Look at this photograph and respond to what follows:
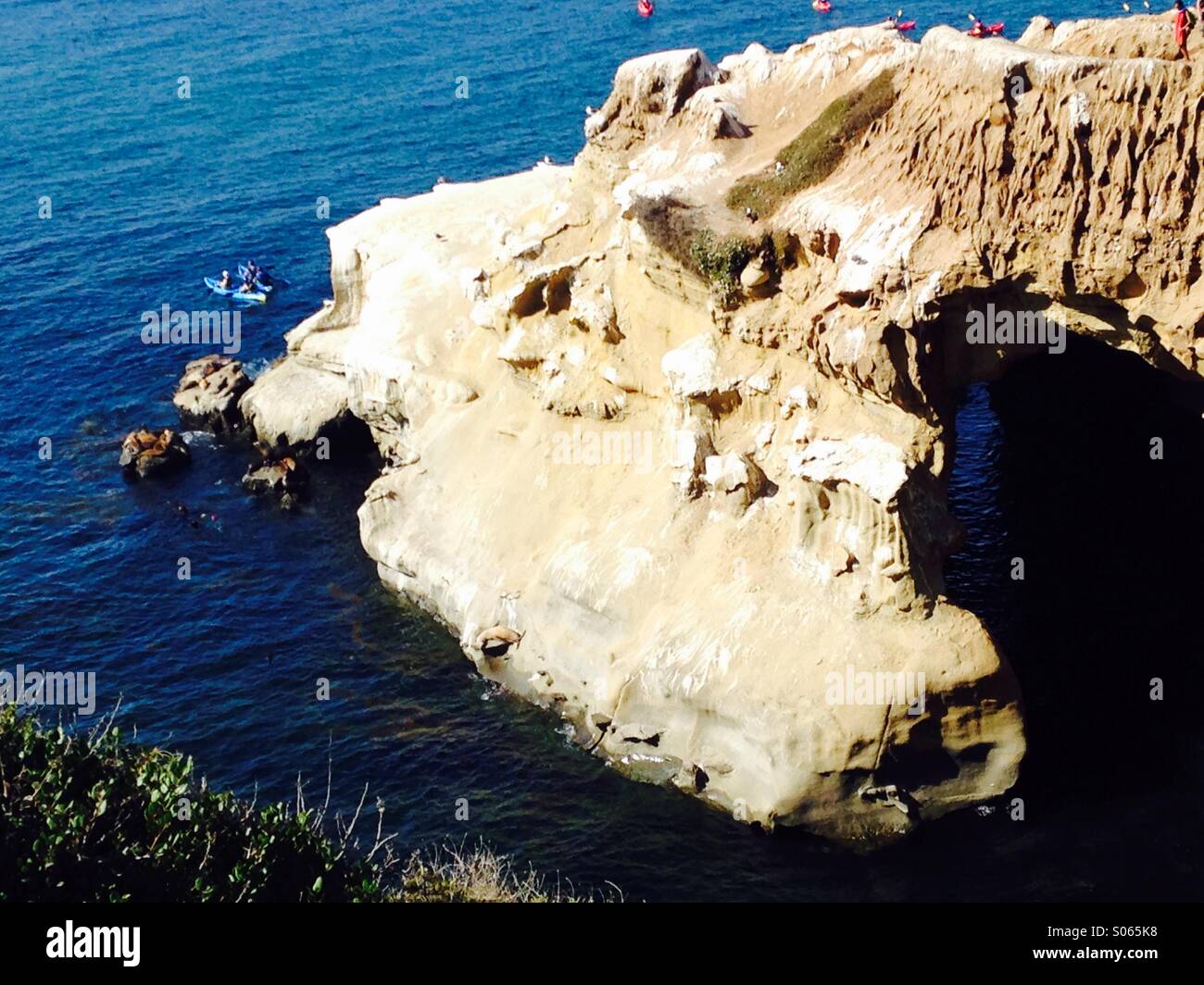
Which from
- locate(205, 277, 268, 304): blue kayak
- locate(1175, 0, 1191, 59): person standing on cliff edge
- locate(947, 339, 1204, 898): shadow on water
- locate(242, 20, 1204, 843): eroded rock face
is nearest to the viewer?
locate(1175, 0, 1191, 59): person standing on cliff edge

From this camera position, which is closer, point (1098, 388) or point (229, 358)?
point (1098, 388)

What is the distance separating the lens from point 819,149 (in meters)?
47.6

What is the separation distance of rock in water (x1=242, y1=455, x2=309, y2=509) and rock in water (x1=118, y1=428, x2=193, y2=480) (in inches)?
165

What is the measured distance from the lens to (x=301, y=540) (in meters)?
63.0

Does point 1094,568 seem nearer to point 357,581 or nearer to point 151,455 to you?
point 357,581

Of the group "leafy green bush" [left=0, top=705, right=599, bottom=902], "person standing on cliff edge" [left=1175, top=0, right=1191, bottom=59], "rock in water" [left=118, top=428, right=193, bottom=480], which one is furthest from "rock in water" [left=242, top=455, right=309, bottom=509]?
"person standing on cliff edge" [left=1175, top=0, right=1191, bottom=59]

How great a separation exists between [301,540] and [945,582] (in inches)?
1095

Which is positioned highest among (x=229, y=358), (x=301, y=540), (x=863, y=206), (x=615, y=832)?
(x=863, y=206)

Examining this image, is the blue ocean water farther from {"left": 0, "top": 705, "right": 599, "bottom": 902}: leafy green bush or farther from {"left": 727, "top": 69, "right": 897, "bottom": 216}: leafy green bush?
{"left": 727, "top": 69, "right": 897, "bottom": 216}: leafy green bush

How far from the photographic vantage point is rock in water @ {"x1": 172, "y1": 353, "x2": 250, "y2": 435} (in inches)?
2813

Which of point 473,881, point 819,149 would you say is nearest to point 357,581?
point 473,881

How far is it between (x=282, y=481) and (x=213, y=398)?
8.65m
